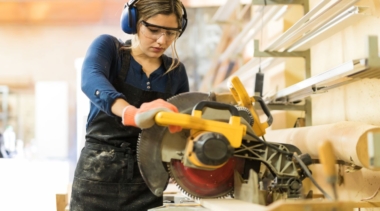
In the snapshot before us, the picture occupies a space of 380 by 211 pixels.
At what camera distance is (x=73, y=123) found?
6363mm

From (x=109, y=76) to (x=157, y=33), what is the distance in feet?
0.77

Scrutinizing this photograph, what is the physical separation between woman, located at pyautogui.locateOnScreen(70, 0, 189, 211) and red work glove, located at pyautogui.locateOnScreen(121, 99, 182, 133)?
36 centimetres

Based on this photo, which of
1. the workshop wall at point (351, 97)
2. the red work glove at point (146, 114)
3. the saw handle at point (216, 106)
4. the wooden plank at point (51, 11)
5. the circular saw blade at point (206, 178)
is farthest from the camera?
the wooden plank at point (51, 11)

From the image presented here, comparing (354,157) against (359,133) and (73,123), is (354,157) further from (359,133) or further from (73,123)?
(73,123)

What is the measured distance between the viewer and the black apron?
1.74m

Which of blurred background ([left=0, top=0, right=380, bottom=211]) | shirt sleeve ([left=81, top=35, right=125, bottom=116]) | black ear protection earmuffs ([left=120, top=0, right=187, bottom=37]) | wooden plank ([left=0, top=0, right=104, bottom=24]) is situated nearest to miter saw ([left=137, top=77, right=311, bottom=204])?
shirt sleeve ([left=81, top=35, right=125, bottom=116])

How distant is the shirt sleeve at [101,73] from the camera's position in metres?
1.44

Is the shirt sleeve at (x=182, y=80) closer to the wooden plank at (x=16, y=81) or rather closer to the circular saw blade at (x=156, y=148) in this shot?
the circular saw blade at (x=156, y=148)

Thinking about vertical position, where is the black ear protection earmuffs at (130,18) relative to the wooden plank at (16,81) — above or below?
below

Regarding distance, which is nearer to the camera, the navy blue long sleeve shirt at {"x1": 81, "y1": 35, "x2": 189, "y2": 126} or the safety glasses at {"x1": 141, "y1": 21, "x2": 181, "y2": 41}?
the navy blue long sleeve shirt at {"x1": 81, "y1": 35, "x2": 189, "y2": 126}

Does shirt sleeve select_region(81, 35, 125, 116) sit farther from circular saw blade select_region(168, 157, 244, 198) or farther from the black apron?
circular saw blade select_region(168, 157, 244, 198)

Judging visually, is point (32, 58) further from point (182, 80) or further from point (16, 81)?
point (182, 80)

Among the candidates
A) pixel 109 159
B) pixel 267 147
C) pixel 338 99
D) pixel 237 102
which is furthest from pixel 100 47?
pixel 338 99

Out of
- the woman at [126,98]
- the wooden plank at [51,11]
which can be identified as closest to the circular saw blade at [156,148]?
the woman at [126,98]
